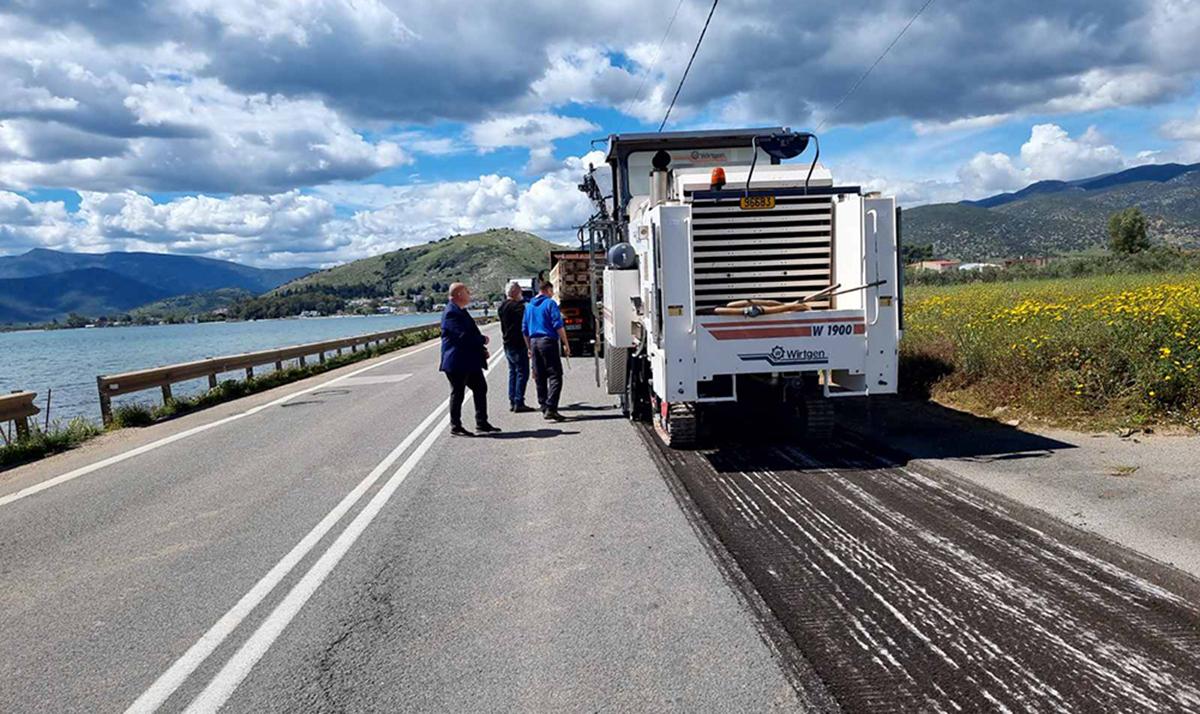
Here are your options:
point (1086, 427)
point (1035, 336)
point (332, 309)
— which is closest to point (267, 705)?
point (1086, 427)

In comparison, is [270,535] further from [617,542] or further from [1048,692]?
[1048,692]

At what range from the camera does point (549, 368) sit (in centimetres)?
1098

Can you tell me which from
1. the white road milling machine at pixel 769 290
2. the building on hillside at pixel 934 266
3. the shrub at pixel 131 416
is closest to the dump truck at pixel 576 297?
the shrub at pixel 131 416

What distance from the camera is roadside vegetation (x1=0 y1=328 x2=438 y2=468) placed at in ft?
33.8

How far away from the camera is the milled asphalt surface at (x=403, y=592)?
3.41 meters

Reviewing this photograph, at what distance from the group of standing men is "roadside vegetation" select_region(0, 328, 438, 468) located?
5.51 meters

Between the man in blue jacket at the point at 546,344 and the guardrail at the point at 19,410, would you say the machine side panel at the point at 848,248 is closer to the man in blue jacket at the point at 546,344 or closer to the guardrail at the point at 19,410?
the man in blue jacket at the point at 546,344

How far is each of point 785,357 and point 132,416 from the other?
35.4ft

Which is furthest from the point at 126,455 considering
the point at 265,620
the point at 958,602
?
the point at 958,602

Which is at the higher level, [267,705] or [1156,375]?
[1156,375]

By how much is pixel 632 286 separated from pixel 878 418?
3.47 meters

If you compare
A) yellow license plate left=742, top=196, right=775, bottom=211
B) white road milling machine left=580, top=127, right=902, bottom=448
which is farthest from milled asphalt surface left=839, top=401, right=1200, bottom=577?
yellow license plate left=742, top=196, right=775, bottom=211

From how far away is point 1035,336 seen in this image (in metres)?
9.70

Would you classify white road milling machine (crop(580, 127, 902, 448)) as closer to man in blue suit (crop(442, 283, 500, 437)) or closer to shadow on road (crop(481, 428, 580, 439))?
shadow on road (crop(481, 428, 580, 439))
